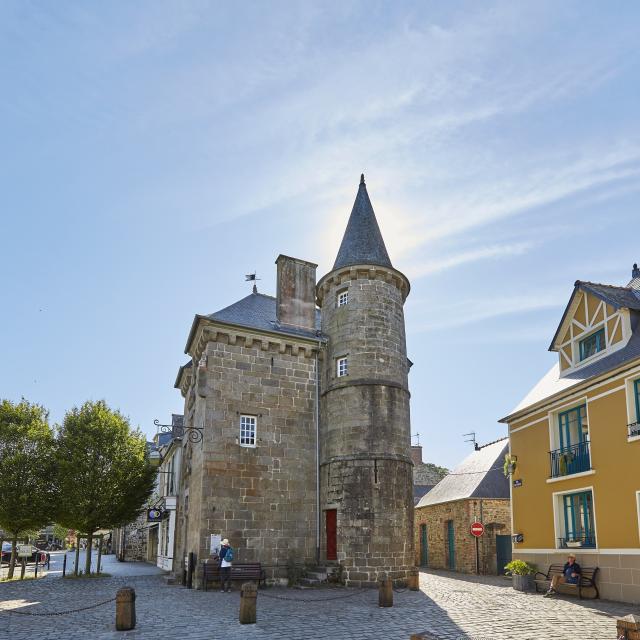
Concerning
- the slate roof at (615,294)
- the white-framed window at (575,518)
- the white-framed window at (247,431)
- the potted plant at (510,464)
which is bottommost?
the white-framed window at (575,518)

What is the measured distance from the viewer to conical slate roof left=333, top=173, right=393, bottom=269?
20.7 m

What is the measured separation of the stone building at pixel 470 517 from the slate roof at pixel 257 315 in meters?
10.3

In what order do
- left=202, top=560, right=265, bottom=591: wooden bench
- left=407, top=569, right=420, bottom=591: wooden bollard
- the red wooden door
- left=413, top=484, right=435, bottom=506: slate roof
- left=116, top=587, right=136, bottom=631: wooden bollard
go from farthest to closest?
left=413, top=484, right=435, bottom=506: slate roof < the red wooden door < left=407, top=569, right=420, bottom=591: wooden bollard < left=202, top=560, right=265, bottom=591: wooden bench < left=116, top=587, right=136, bottom=631: wooden bollard

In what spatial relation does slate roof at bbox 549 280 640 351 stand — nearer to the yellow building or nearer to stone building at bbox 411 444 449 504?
the yellow building

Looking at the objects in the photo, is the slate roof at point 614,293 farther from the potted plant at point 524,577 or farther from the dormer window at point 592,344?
the potted plant at point 524,577

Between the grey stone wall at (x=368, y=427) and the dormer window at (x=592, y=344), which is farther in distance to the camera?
the grey stone wall at (x=368, y=427)

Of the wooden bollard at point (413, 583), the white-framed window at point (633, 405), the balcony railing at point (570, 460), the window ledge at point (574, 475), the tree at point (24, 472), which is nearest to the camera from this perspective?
the white-framed window at point (633, 405)

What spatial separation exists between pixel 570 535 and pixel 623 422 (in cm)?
405

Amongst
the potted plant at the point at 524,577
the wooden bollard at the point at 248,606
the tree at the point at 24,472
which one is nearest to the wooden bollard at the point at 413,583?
the potted plant at the point at 524,577

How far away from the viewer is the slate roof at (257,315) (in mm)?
19781

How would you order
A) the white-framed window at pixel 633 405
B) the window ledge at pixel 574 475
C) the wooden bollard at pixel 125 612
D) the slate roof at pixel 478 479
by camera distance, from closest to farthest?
the wooden bollard at pixel 125 612 → the white-framed window at pixel 633 405 → the window ledge at pixel 574 475 → the slate roof at pixel 478 479

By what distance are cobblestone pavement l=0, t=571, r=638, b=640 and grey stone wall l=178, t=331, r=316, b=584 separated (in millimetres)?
1623

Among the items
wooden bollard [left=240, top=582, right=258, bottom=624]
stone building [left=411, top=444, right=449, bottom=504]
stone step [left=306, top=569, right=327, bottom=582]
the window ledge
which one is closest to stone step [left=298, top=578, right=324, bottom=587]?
stone step [left=306, top=569, right=327, bottom=582]

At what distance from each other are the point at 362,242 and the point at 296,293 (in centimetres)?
295
